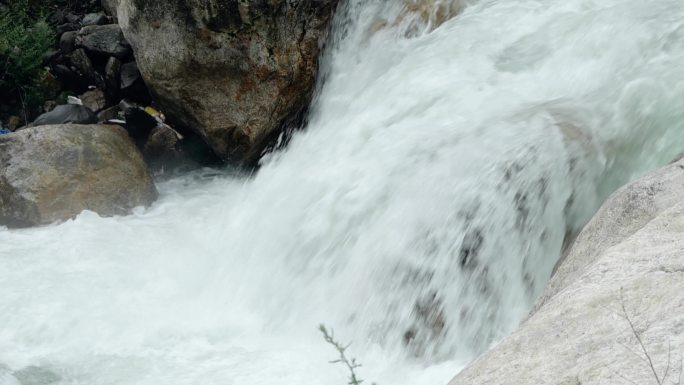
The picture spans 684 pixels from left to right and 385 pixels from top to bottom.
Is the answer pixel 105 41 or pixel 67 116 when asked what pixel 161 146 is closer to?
pixel 67 116

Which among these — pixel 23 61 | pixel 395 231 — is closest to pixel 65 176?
pixel 23 61

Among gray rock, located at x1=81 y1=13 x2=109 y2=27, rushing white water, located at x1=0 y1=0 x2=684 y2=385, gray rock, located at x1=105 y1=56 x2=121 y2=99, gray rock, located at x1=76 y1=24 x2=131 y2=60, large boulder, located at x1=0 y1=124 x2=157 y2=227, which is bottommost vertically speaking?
rushing white water, located at x1=0 y1=0 x2=684 y2=385

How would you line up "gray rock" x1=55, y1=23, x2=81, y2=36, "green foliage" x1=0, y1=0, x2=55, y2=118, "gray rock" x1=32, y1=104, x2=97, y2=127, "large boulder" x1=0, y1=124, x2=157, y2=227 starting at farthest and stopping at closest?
"gray rock" x1=55, y1=23, x2=81, y2=36
"green foliage" x1=0, y1=0, x2=55, y2=118
"gray rock" x1=32, y1=104, x2=97, y2=127
"large boulder" x1=0, y1=124, x2=157, y2=227

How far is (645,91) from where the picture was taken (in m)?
5.07

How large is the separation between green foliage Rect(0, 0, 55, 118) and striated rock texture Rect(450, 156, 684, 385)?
8.04 m

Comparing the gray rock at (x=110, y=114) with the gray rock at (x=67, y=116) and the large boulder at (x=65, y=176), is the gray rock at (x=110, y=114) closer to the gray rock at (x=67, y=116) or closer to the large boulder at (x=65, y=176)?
the gray rock at (x=67, y=116)

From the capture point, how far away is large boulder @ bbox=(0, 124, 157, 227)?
6.71 m

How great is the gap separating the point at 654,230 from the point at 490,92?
3679mm

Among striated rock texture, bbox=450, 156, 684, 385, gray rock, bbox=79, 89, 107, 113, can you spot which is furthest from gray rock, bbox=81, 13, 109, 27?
striated rock texture, bbox=450, 156, 684, 385

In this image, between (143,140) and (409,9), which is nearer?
(409,9)

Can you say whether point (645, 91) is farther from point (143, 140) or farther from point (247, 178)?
point (143, 140)

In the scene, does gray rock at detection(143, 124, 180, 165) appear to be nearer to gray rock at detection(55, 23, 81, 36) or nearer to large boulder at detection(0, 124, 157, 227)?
large boulder at detection(0, 124, 157, 227)

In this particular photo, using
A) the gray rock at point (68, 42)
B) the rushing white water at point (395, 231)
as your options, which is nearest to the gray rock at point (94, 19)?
the gray rock at point (68, 42)

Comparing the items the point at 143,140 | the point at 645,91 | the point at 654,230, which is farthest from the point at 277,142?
the point at 654,230
